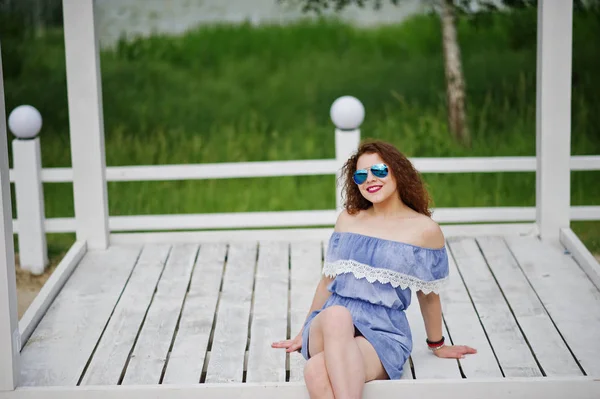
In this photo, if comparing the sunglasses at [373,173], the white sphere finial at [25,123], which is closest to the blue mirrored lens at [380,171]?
the sunglasses at [373,173]

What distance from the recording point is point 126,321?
472cm

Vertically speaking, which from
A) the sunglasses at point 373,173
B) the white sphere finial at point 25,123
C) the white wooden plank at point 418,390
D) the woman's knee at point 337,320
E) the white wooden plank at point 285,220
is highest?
the white sphere finial at point 25,123

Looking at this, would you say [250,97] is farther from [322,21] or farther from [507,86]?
[507,86]

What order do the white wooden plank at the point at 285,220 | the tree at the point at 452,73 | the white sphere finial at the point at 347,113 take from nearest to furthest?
1. the white sphere finial at the point at 347,113
2. the white wooden plank at the point at 285,220
3. the tree at the point at 452,73

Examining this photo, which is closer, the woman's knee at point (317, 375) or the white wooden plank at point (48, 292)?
the woman's knee at point (317, 375)

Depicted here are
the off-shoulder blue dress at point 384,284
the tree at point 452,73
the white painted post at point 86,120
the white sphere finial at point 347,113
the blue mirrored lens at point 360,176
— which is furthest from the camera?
the tree at point 452,73

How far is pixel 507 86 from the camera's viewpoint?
983 centimetres

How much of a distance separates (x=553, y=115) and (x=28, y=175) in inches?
123

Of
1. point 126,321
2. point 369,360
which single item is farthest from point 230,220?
point 369,360

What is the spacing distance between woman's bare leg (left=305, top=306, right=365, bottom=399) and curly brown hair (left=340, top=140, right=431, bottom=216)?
0.52 meters

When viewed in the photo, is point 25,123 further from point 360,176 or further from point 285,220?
point 360,176

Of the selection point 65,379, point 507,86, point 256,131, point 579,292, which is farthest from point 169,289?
point 507,86

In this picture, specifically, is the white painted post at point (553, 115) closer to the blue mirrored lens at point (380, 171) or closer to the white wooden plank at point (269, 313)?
the white wooden plank at point (269, 313)

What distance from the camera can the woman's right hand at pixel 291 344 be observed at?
4137 mm
